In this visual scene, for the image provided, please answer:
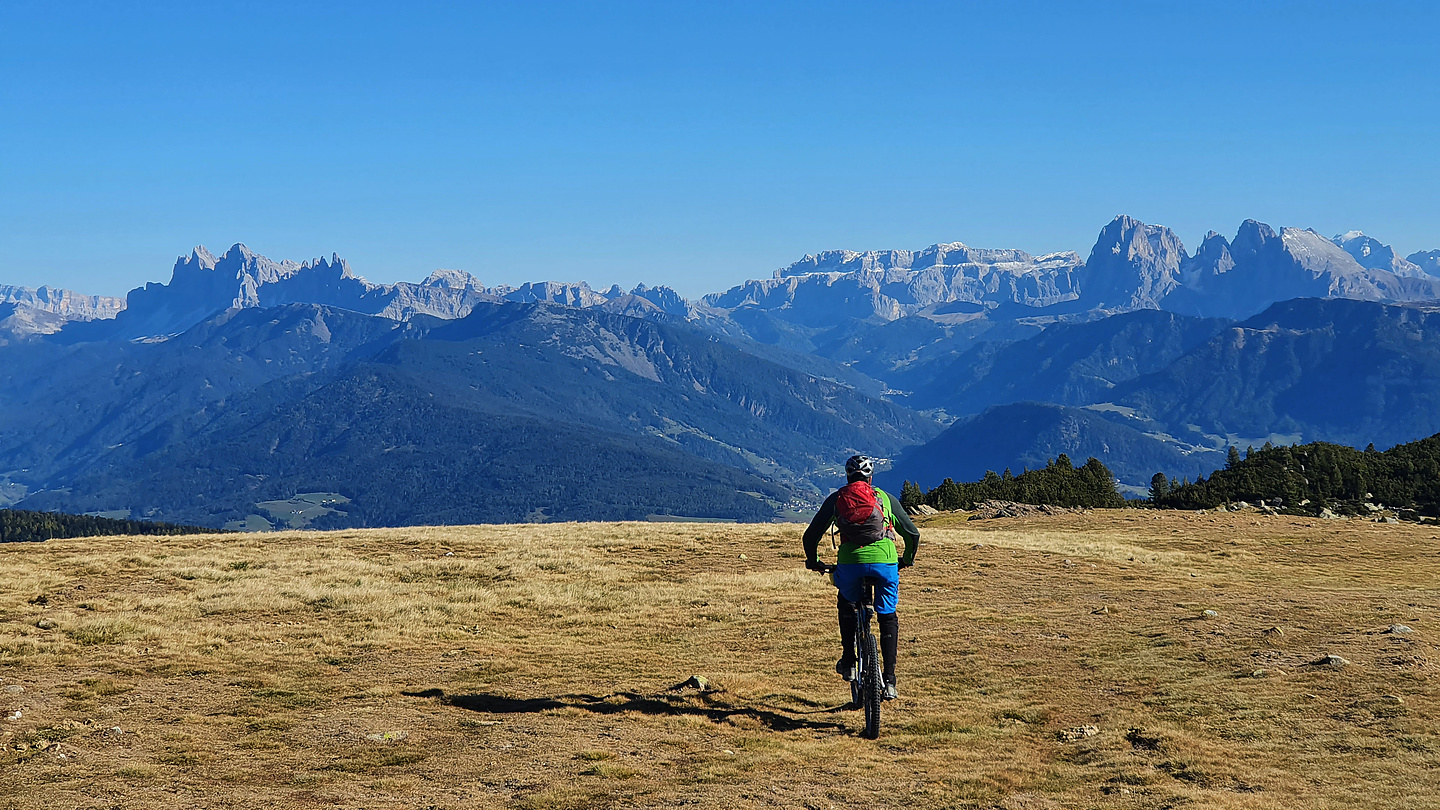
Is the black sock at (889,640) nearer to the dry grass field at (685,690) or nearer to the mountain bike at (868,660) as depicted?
the mountain bike at (868,660)

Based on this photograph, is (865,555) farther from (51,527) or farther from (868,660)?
(51,527)

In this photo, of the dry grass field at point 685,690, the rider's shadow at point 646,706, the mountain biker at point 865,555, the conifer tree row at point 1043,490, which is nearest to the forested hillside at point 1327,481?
the conifer tree row at point 1043,490

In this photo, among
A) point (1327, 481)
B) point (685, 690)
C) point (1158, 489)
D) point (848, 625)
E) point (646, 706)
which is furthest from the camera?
point (1158, 489)

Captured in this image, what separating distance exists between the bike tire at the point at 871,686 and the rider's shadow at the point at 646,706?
28.2 inches

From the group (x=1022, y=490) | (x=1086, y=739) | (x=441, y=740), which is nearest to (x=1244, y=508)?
(x=1022, y=490)

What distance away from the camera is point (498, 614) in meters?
26.2

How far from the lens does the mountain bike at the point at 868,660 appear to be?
564 inches

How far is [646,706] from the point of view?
16656mm

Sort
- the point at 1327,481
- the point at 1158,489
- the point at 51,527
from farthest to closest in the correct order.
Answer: the point at 51,527 < the point at 1158,489 < the point at 1327,481

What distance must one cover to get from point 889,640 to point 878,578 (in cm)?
106

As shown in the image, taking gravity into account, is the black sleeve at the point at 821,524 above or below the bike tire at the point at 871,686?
above

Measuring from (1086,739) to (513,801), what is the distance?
793cm

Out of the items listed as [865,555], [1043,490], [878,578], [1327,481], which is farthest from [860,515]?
[1327,481]

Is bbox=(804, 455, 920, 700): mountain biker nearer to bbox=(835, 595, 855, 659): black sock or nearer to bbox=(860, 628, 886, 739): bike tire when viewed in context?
bbox=(835, 595, 855, 659): black sock
